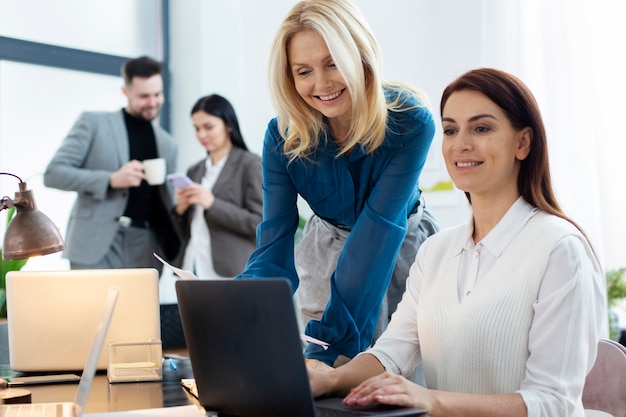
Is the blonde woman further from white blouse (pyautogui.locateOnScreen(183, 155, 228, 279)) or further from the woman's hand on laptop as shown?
white blouse (pyautogui.locateOnScreen(183, 155, 228, 279))

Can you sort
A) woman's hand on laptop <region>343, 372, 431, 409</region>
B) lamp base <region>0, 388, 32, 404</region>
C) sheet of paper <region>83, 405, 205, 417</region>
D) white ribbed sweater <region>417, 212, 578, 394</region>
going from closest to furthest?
woman's hand on laptop <region>343, 372, 431, 409</region> < sheet of paper <region>83, 405, 205, 417</region> < white ribbed sweater <region>417, 212, 578, 394</region> < lamp base <region>0, 388, 32, 404</region>

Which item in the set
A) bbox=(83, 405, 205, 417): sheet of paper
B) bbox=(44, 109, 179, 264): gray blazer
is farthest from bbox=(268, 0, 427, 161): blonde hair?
bbox=(44, 109, 179, 264): gray blazer

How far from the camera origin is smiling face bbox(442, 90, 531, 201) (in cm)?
169

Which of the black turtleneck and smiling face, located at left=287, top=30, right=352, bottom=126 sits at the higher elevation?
smiling face, located at left=287, top=30, right=352, bottom=126

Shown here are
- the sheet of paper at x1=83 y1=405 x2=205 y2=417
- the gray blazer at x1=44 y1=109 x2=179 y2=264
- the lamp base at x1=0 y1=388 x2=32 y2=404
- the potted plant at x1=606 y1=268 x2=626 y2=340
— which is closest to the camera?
the sheet of paper at x1=83 y1=405 x2=205 y2=417

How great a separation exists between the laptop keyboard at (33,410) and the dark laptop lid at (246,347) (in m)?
0.28

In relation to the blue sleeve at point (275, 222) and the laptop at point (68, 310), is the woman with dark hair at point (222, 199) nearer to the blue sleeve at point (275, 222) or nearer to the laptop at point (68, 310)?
the blue sleeve at point (275, 222)

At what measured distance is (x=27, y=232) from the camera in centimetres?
→ 176

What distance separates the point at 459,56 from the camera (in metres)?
5.32

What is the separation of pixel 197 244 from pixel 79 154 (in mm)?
782

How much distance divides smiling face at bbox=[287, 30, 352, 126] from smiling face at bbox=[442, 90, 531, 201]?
37cm

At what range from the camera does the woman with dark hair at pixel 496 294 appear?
146cm

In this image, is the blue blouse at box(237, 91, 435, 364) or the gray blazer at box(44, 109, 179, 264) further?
the gray blazer at box(44, 109, 179, 264)

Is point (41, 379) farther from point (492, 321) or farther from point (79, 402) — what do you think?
point (492, 321)
